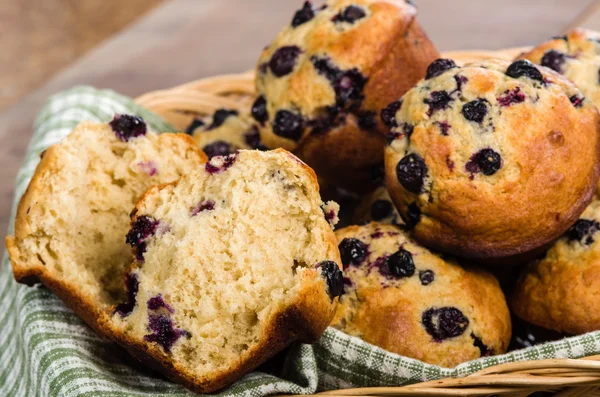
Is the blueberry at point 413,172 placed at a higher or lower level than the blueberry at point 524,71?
lower

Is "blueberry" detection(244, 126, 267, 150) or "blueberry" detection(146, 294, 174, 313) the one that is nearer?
"blueberry" detection(146, 294, 174, 313)

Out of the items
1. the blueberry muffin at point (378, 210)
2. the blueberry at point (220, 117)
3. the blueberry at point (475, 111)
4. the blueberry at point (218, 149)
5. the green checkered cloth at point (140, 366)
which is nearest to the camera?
the green checkered cloth at point (140, 366)

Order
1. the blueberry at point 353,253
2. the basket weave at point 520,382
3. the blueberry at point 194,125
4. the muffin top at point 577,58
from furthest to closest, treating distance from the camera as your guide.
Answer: the blueberry at point 194,125 < the muffin top at point 577,58 < the blueberry at point 353,253 < the basket weave at point 520,382

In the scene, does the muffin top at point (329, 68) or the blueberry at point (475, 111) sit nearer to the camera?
the blueberry at point (475, 111)

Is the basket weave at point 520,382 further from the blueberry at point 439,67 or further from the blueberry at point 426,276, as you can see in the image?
the blueberry at point 439,67

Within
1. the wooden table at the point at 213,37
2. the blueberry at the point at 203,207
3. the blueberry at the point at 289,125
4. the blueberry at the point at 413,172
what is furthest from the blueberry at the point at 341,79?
the wooden table at the point at 213,37

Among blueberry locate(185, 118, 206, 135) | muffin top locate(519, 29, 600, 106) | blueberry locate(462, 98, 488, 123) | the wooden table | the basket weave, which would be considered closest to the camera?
the basket weave

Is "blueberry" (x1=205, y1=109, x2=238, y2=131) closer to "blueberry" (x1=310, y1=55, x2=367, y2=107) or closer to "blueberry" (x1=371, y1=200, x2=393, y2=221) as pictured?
"blueberry" (x1=310, y1=55, x2=367, y2=107)

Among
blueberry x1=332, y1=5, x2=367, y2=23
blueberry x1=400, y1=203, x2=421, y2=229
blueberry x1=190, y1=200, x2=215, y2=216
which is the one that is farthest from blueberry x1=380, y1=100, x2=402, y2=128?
blueberry x1=190, y1=200, x2=215, y2=216
